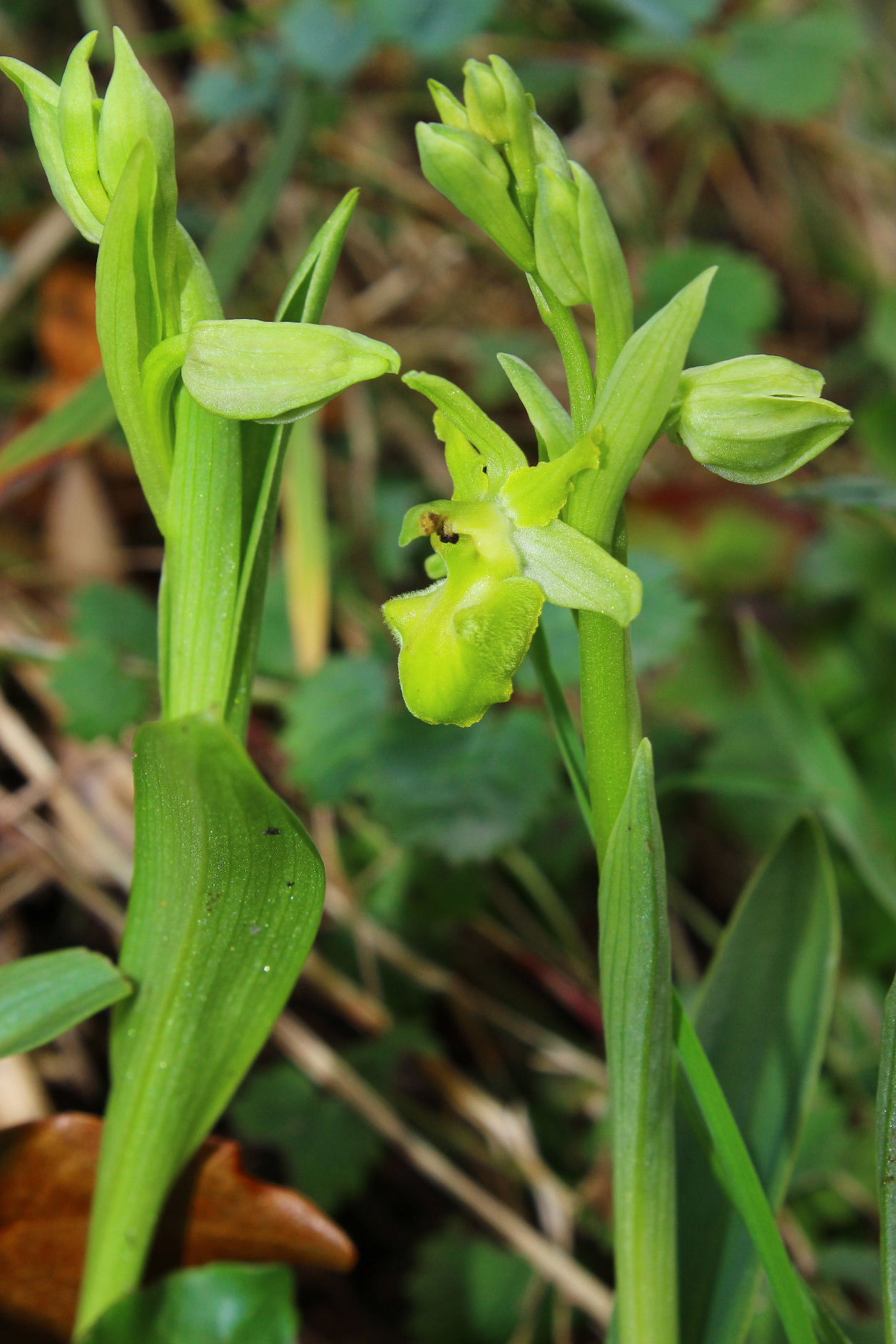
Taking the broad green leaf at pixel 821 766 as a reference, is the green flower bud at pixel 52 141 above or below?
above

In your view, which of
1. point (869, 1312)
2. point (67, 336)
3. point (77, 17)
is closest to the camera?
point (869, 1312)

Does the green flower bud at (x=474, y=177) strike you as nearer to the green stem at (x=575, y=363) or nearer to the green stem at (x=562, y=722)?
the green stem at (x=575, y=363)

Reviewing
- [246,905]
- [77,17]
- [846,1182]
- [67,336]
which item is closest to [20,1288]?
[246,905]

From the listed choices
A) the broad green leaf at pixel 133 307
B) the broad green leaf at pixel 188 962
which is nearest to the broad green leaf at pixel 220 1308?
the broad green leaf at pixel 188 962

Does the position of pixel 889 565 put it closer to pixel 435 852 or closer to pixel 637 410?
pixel 435 852

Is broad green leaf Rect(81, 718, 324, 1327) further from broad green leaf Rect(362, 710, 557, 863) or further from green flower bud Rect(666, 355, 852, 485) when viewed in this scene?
broad green leaf Rect(362, 710, 557, 863)

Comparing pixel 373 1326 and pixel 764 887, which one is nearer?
pixel 764 887
